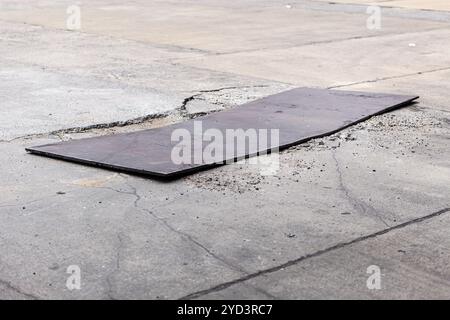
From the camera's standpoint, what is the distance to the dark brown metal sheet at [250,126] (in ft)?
22.7

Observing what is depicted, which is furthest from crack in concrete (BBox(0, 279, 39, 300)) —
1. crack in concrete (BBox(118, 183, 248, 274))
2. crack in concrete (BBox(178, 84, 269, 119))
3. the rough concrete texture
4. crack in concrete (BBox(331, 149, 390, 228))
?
crack in concrete (BBox(178, 84, 269, 119))

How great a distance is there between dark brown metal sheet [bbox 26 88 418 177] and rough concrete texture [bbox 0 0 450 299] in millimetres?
147

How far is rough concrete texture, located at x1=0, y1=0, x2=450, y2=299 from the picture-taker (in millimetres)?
4770

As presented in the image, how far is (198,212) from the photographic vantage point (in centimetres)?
584

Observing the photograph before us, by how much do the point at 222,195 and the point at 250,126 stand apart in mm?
1986

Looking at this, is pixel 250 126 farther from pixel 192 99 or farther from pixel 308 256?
pixel 308 256

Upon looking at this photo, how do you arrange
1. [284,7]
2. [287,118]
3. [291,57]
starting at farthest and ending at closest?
[284,7]
[291,57]
[287,118]

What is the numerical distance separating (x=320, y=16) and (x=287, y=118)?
10424 mm

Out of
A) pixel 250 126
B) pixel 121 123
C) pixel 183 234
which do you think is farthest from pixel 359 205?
pixel 121 123

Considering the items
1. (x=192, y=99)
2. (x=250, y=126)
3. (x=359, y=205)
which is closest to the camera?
(x=359, y=205)

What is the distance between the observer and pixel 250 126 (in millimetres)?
8102

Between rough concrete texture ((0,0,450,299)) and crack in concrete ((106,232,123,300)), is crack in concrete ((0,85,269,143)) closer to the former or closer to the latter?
rough concrete texture ((0,0,450,299))

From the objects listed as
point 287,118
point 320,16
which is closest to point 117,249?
point 287,118

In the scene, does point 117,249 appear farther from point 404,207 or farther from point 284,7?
point 284,7
